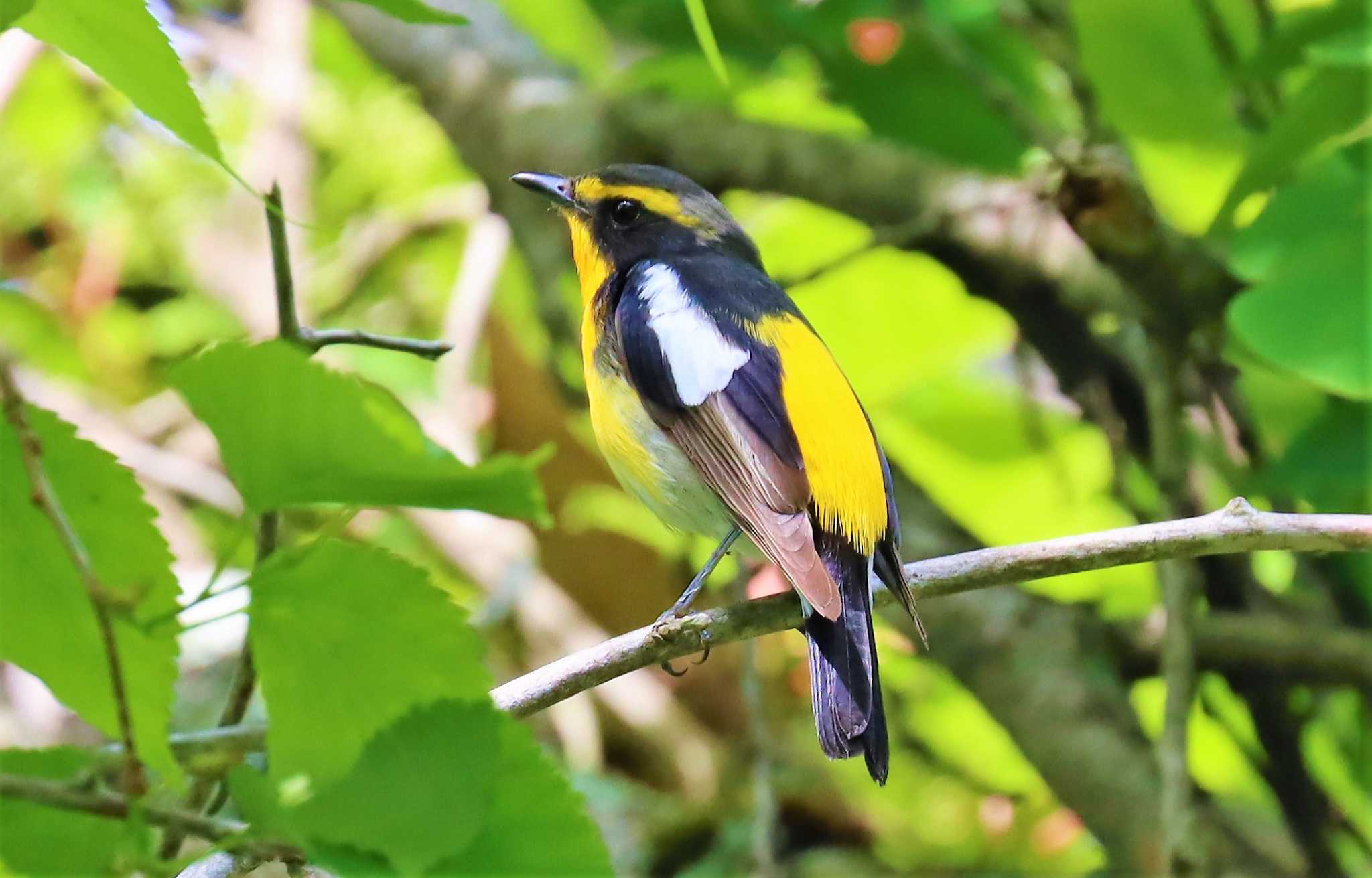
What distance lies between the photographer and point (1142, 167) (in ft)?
8.37

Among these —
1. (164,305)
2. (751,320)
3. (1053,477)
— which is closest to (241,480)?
(751,320)

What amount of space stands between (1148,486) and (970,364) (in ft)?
1.89

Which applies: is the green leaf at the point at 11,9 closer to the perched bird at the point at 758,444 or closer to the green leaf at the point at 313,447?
the green leaf at the point at 313,447

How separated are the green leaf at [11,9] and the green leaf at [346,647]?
0.45 meters

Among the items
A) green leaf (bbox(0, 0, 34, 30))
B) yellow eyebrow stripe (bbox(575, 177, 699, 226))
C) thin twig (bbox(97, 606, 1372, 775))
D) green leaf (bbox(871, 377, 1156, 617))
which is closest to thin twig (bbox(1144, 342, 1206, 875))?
thin twig (bbox(97, 606, 1372, 775))

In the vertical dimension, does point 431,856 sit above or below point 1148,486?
above

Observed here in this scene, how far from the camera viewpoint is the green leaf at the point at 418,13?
42.3 inches

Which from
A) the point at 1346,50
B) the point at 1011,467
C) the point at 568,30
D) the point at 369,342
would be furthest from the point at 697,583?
the point at 568,30

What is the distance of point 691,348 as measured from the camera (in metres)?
2.09

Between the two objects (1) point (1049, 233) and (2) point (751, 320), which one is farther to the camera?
(1) point (1049, 233)

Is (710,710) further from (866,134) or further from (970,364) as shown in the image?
(866,134)

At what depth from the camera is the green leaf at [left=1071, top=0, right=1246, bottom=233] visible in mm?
2305

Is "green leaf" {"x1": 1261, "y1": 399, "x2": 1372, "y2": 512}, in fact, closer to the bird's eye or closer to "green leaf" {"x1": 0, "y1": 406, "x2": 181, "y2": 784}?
the bird's eye

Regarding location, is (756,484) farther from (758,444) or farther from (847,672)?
(847,672)
